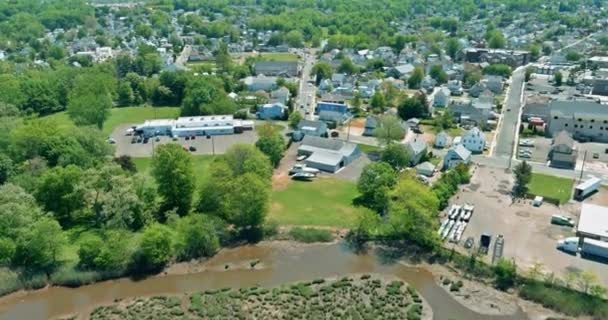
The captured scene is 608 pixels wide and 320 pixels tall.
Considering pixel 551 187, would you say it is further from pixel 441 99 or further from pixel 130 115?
pixel 130 115

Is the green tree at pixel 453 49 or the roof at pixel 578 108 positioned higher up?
the green tree at pixel 453 49

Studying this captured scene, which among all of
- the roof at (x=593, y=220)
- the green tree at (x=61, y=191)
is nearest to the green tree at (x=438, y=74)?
the roof at (x=593, y=220)

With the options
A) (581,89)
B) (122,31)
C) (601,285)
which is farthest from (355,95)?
(122,31)

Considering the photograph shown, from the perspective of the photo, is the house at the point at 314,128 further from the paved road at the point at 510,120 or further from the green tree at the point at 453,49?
the green tree at the point at 453,49

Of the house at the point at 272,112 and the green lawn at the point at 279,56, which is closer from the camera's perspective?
the house at the point at 272,112

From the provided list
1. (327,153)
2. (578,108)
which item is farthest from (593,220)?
(578,108)

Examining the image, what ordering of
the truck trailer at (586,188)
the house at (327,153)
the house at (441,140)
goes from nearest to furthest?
the truck trailer at (586,188)
the house at (327,153)
the house at (441,140)

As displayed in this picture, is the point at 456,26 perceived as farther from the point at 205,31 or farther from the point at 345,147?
the point at 345,147

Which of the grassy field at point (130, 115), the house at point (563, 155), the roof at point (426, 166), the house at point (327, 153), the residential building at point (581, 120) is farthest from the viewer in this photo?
the grassy field at point (130, 115)
